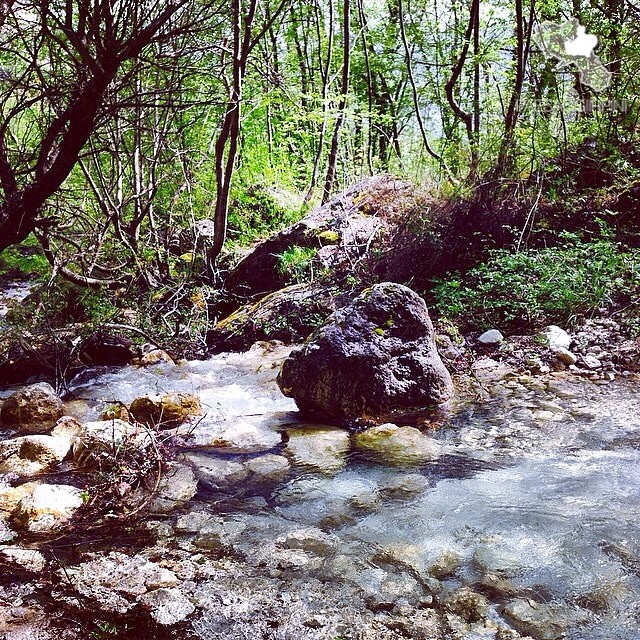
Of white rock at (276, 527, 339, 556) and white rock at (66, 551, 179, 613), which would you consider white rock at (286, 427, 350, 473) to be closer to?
white rock at (276, 527, 339, 556)

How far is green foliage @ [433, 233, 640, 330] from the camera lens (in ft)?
20.6

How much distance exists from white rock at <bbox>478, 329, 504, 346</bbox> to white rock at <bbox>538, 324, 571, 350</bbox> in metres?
0.39

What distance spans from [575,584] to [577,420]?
2083 mm

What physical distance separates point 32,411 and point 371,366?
2864mm

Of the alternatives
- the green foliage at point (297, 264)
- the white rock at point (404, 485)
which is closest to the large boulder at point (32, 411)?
the white rock at point (404, 485)

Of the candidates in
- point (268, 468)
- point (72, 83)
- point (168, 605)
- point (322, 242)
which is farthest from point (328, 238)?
point (168, 605)

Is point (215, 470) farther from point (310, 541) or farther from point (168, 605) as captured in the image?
point (168, 605)

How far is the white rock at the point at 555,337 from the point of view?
5881 mm

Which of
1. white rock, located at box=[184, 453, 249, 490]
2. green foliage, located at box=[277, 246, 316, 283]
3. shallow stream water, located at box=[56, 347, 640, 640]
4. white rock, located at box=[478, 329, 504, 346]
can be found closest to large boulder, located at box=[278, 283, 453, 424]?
shallow stream water, located at box=[56, 347, 640, 640]

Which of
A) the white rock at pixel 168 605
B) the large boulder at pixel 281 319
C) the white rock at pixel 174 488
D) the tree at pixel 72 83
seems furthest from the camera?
the large boulder at pixel 281 319

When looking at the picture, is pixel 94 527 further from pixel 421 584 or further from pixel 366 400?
pixel 366 400

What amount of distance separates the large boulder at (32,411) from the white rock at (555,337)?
455 centimetres

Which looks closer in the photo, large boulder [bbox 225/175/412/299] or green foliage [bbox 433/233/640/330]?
green foliage [bbox 433/233/640/330]

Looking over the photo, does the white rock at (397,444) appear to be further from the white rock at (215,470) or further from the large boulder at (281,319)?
the large boulder at (281,319)
